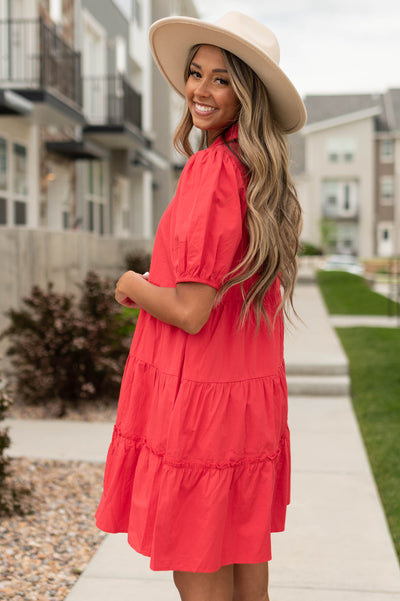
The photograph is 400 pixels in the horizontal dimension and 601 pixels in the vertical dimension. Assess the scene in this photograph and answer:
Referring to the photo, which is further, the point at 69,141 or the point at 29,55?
the point at 69,141

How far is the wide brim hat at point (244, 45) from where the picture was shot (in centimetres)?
182

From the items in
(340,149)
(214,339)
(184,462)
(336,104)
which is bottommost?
(184,462)

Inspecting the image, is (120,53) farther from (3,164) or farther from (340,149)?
(340,149)

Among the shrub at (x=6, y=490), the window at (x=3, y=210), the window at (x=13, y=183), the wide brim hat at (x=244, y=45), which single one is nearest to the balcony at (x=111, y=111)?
the window at (x=13, y=183)

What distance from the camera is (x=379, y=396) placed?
6891 mm

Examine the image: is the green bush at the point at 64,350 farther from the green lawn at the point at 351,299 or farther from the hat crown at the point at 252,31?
the green lawn at the point at 351,299

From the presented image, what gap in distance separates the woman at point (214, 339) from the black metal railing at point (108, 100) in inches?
565

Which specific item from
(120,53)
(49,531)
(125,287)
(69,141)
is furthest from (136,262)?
(125,287)

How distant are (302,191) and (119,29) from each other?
3465 centimetres

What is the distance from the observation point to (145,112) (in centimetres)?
2058

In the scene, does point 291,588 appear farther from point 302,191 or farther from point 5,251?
point 302,191

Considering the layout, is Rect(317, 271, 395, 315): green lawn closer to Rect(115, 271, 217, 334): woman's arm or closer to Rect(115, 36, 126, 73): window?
Rect(115, 36, 126, 73): window

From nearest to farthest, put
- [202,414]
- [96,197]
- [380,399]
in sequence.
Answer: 1. [202,414]
2. [380,399]
3. [96,197]

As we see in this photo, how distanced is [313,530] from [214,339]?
221cm
